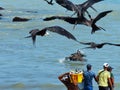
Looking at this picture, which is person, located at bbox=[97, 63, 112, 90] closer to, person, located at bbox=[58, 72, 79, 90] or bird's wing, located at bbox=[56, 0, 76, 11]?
person, located at bbox=[58, 72, 79, 90]

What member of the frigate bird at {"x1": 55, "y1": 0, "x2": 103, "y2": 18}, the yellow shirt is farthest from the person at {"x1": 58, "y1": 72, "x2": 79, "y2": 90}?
the frigate bird at {"x1": 55, "y1": 0, "x2": 103, "y2": 18}

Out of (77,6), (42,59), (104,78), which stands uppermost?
(77,6)

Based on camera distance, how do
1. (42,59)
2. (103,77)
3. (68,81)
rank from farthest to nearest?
(42,59)
(103,77)
(68,81)

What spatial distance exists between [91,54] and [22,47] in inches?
289

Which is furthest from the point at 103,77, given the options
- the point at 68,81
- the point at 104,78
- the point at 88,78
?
the point at 68,81

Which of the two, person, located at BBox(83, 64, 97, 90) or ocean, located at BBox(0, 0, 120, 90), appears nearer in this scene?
person, located at BBox(83, 64, 97, 90)

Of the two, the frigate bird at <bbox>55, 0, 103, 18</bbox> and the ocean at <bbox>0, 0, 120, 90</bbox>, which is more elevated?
the frigate bird at <bbox>55, 0, 103, 18</bbox>

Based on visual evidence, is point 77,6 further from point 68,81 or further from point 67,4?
point 68,81

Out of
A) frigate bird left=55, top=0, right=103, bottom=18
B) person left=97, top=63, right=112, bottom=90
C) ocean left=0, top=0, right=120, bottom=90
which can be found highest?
frigate bird left=55, top=0, right=103, bottom=18

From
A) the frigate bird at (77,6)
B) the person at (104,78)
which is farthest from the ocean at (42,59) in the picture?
the frigate bird at (77,6)

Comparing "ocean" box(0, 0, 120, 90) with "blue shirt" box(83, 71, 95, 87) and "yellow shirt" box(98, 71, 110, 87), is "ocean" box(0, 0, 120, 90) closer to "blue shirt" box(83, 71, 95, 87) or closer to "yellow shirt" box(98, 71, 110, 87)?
"yellow shirt" box(98, 71, 110, 87)

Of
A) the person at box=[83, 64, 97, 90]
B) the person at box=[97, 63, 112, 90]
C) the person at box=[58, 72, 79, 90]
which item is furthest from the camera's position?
the person at box=[97, 63, 112, 90]

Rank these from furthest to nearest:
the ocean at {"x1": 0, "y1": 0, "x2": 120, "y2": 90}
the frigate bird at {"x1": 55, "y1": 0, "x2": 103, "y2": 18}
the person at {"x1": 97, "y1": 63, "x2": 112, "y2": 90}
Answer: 1. the ocean at {"x1": 0, "y1": 0, "x2": 120, "y2": 90}
2. the person at {"x1": 97, "y1": 63, "x2": 112, "y2": 90}
3. the frigate bird at {"x1": 55, "y1": 0, "x2": 103, "y2": 18}

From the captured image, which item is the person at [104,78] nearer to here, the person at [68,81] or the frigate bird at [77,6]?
the person at [68,81]
